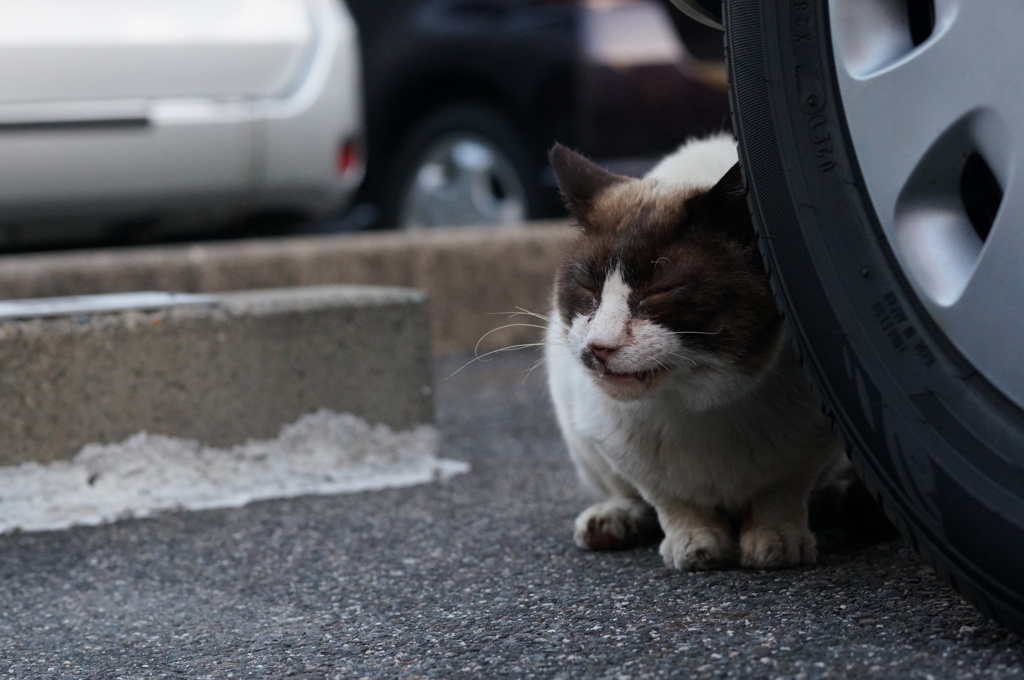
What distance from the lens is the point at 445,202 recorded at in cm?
615

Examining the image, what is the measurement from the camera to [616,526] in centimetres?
240

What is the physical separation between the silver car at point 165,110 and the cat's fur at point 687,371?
2665 millimetres

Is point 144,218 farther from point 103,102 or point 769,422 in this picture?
point 769,422

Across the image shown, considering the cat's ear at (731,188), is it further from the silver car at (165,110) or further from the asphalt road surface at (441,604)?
the silver car at (165,110)

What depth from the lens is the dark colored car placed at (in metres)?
5.71

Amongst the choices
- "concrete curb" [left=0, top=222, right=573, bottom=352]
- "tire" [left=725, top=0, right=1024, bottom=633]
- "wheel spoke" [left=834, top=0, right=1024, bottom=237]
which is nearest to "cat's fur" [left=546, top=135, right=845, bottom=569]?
"tire" [left=725, top=0, right=1024, bottom=633]

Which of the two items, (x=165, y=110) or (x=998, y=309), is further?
(x=165, y=110)

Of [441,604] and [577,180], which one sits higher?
[577,180]

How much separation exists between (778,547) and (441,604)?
598 millimetres

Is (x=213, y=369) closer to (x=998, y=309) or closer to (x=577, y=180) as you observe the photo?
(x=577, y=180)

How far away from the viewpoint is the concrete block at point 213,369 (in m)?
2.84

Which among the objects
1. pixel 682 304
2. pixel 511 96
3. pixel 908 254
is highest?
pixel 511 96

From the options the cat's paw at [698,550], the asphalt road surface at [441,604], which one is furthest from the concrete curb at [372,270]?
the cat's paw at [698,550]

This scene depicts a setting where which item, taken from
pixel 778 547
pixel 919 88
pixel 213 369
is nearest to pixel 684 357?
pixel 778 547
